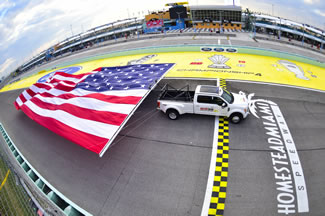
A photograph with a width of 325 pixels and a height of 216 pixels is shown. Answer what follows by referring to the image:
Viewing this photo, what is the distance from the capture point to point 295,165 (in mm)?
8586

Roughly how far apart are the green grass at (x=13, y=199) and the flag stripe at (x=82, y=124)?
11.2 ft

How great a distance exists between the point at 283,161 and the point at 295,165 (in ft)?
1.64

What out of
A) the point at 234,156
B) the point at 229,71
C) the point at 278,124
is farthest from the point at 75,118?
the point at 229,71

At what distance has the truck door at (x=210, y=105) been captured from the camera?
10.9m

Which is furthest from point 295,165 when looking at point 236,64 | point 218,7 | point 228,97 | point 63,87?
point 218,7

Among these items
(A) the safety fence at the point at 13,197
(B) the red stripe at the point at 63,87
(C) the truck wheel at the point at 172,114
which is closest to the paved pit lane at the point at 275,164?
(C) the truck wheel at the point at 172,114

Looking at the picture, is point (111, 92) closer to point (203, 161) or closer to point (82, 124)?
point (82, 124)

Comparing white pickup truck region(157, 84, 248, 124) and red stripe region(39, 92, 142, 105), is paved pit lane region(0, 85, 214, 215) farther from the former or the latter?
red stripe region(39, 92, 142, 105)

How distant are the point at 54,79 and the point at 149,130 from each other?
9.59 metres

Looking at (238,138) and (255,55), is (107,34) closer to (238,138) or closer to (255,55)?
(255,55)

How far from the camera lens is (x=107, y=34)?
55.7m

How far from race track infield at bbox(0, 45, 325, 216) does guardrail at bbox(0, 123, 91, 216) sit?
242 millimetres

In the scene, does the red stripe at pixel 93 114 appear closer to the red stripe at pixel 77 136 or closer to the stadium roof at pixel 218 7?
the red stripe at pixel 77 136

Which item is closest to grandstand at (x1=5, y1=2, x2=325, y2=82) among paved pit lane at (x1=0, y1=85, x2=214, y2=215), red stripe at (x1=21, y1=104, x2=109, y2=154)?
paved pit lane at (x1=0, y1=85, x2=214, y2=215)
